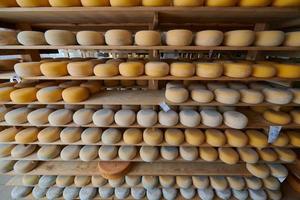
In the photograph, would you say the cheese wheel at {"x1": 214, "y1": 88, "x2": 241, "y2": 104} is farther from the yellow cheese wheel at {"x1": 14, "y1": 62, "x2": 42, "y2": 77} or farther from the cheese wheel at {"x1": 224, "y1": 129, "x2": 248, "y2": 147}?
the yellow cheese wheel at {"x1": 14, "y1": 62, "x2": 42, "y2": 77}

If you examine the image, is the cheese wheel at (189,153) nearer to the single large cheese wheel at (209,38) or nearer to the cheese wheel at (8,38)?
the single large cheese wheel at (209,38)

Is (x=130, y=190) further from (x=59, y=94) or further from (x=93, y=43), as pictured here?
(x=93, y=43)

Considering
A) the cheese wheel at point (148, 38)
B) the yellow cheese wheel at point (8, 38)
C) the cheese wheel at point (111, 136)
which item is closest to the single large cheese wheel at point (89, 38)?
the cheese wheel at point (148, 38)

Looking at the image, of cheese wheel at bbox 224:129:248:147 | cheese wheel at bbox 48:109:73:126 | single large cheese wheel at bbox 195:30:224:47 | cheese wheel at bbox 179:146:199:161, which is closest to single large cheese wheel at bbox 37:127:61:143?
cheese wheel at bbox 48:109:73:126

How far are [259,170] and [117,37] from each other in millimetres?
1567

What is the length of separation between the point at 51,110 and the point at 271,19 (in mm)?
1873

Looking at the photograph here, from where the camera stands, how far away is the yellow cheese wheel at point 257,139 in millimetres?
1183

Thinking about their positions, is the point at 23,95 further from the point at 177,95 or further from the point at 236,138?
the point at 236,138

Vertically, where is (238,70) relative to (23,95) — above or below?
above

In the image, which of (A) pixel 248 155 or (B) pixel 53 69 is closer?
(B) pixel 53 69

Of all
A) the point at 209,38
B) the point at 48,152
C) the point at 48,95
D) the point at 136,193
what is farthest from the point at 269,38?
the point at 48,152

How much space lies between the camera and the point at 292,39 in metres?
0.95

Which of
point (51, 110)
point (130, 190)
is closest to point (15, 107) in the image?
point (51, 110)

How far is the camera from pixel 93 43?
1.01 meters
